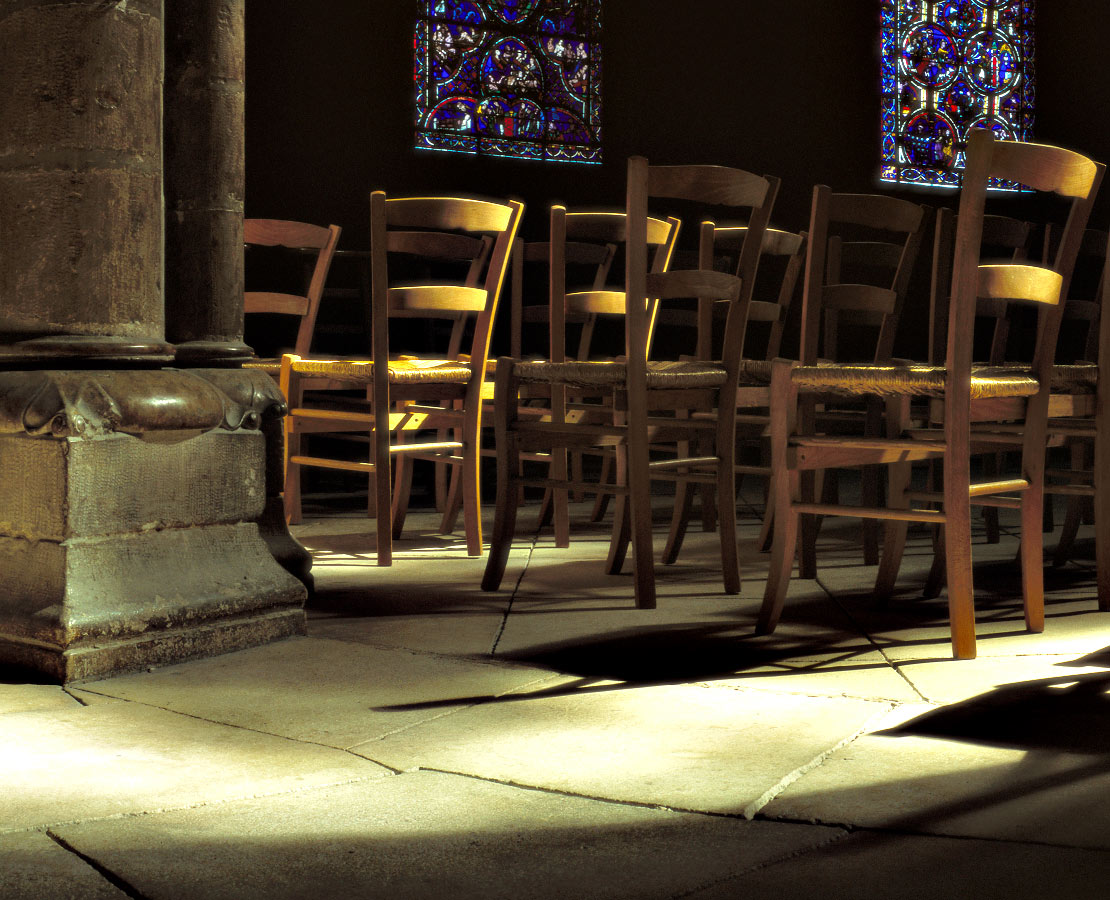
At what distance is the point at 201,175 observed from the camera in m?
3.02

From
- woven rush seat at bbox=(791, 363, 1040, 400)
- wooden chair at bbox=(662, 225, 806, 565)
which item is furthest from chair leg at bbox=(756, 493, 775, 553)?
woven rush seat at bbox=(791, 363, 1040, 400)

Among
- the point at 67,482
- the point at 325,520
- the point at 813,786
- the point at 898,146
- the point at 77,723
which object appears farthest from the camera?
the point at 898,146

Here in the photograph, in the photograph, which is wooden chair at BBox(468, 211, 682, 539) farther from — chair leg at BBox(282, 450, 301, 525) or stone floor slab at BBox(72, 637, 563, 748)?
stone floor slab at BBox(72, 637, 563, 748)

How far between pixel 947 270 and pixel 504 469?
161cm

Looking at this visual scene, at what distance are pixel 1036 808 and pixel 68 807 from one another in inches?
45.6

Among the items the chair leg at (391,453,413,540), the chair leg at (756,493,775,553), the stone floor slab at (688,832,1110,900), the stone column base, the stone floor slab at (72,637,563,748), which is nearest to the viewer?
the stone floor slab at (688,832,1110,900)

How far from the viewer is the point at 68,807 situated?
5.35ft

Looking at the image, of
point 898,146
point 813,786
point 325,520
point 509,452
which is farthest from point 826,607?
point 898,146

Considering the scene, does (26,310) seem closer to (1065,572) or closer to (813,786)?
(813,786)

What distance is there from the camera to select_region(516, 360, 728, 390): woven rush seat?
3068mm

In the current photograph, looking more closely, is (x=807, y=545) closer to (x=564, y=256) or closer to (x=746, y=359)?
(x=746, y=359)

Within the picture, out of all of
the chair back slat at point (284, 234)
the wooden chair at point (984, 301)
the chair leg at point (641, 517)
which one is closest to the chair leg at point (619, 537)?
the chair leg at point (641, 517)

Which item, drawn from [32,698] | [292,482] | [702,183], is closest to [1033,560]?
[702,183]

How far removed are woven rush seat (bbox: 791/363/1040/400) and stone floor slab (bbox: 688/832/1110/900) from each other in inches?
47.3
